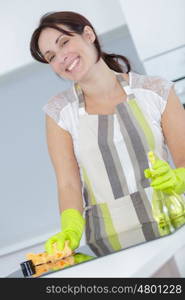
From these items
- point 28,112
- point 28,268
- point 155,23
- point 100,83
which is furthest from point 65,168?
point 28,112

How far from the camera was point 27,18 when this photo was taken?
278 cm

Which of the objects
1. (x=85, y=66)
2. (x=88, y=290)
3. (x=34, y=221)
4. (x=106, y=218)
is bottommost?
(x=34, y=221)

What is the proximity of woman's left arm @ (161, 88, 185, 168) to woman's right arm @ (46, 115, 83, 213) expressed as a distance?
0.31 meters

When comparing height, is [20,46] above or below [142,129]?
above

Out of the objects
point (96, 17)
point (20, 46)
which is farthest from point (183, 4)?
point (20, 46)

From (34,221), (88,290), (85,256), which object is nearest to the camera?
(88,290)

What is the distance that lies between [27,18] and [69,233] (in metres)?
1.73

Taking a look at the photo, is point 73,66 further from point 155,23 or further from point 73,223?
point 155,23

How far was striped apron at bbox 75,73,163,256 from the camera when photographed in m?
1.67

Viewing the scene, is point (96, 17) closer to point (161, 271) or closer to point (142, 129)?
point (142, 129)

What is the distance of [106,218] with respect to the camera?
5.41 ft

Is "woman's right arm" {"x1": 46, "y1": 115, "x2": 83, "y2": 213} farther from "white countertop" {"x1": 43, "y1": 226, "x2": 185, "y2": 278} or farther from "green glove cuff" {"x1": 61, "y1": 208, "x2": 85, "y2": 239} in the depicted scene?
"white countertop" {"x1": 43, "y1": 226, "x2": 185, "y2": 278}

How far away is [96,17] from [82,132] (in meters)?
1.11

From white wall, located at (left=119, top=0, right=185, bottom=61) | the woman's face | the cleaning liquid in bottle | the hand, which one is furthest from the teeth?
white wall, located at (left=119, top=0, right=185, bottom=61)
